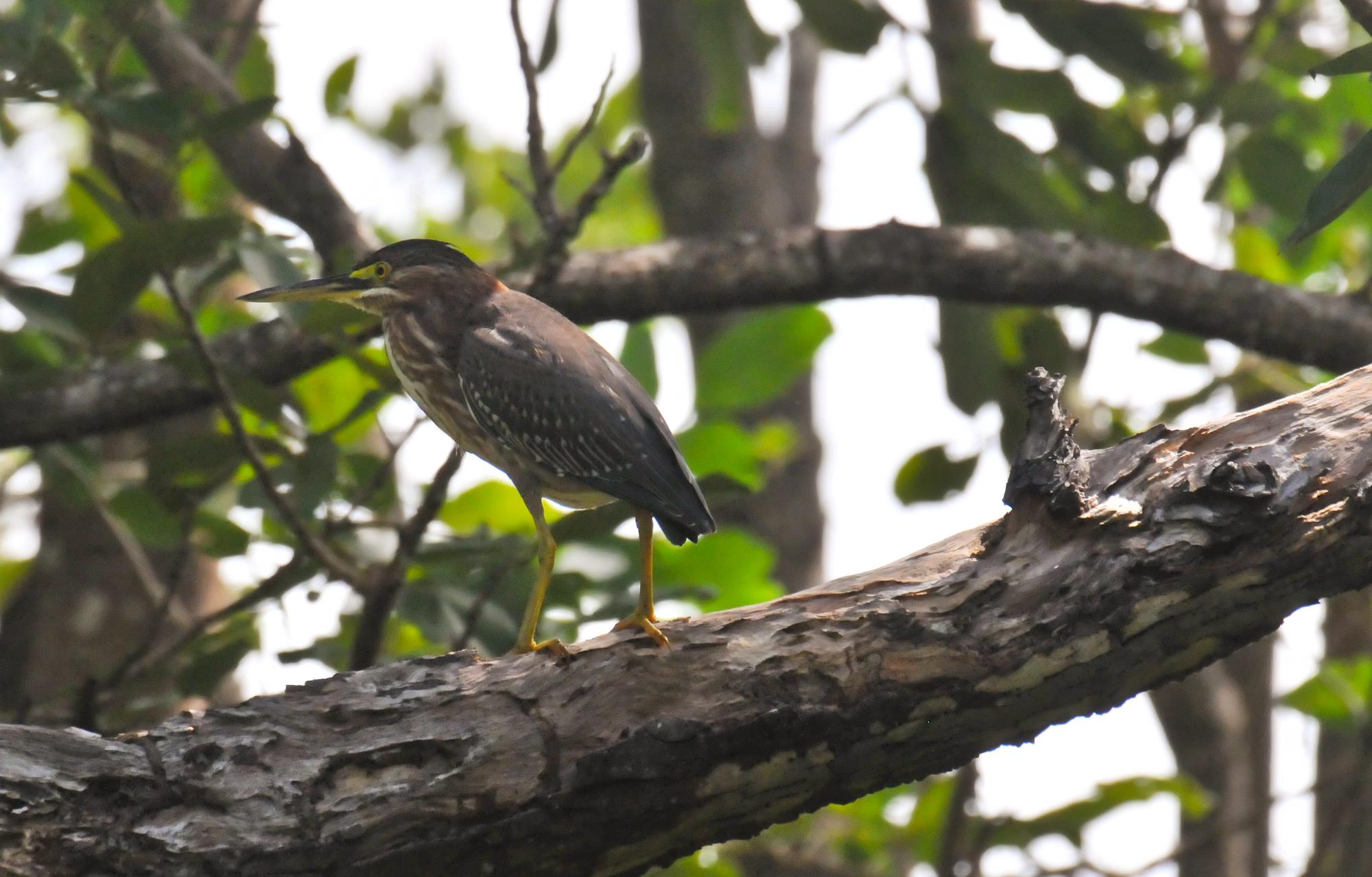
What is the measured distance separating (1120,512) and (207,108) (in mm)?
3088

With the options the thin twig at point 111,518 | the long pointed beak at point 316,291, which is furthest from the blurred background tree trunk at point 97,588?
the long pointed beak at point 316,291

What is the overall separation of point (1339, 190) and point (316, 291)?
2.77m

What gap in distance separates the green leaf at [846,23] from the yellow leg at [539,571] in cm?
219

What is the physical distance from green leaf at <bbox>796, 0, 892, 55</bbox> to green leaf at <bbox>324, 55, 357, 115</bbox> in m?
1.66

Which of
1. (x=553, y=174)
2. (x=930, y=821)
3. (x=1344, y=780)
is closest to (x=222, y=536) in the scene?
(x=553, y=174)

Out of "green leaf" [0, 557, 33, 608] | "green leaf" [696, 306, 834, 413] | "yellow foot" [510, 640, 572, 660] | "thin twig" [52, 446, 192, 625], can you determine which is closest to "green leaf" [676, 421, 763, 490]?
"green leaf" [696, 306, 834, 413]

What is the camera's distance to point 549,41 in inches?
185

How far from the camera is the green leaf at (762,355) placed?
14.8ft

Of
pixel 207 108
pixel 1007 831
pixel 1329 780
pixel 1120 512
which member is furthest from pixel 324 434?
pixel 1329 780

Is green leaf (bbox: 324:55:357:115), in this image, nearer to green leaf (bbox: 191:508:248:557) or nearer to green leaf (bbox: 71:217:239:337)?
green leaf (bbox: 71:217:239:337)

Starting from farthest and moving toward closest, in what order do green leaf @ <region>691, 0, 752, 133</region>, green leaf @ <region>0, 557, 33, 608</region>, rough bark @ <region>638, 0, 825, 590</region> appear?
rough bark @ <region>638, 0, 825, 590</region> → green leaf @ <region>0, 557, 33, 608</region> → green leaf @ <region>691, 0, 752, 133</region>

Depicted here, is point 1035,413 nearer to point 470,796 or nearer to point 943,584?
point 943,584

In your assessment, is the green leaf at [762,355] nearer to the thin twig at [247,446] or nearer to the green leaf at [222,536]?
the thin twig at [247,446]

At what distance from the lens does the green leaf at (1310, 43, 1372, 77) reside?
104 inches
